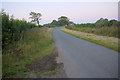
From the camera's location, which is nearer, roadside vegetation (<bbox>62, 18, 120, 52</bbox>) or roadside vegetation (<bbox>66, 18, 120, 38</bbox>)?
roadside vegetation (<bbox>62, 18, 120, 52</bbox>)

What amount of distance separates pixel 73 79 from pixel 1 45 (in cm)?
501

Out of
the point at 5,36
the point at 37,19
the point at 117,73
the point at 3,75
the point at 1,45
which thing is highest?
the point at 37,19

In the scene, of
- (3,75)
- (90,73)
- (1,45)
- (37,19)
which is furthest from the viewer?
(37,19)

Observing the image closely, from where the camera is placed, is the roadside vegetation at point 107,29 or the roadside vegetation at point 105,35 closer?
the roadside vegetation at point 105,35

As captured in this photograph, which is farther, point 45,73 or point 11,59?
point 11,59

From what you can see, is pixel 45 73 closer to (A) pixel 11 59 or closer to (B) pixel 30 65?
(B) pixel 30 65

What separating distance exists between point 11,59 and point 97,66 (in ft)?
13.0

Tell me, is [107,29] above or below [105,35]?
above

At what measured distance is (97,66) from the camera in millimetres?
3570

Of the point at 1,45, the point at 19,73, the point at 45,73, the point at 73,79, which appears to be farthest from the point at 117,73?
the point at 1,45

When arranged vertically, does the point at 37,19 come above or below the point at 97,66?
above

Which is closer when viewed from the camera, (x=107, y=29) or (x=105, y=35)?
(x=105, y=35)

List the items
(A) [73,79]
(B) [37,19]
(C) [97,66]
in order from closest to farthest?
1. (A) [73,79]
2. (C) [97,66]
3. (B) [37,19]

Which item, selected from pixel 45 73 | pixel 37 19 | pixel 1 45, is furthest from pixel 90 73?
pixel 37 19
